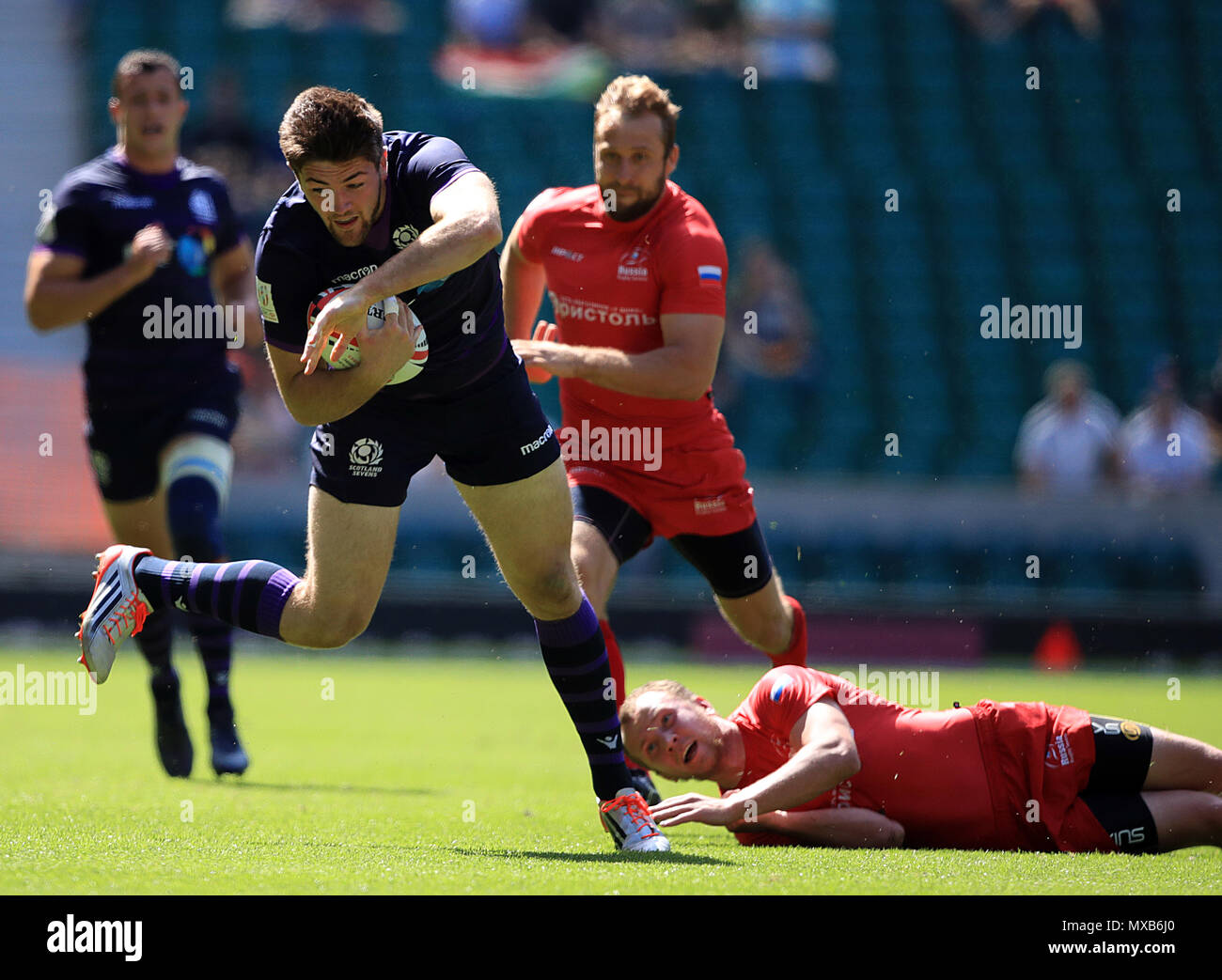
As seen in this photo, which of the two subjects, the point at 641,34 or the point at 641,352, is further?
the point at 641,34

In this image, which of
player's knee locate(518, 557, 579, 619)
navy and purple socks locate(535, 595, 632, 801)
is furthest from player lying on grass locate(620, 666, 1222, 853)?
player's knee locate(518, 557, 579, 619)

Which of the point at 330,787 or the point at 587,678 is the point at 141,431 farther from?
the point at 587,678

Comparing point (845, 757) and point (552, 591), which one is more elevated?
point (552, 591)

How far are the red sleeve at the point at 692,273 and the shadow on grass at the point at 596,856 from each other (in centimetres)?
213

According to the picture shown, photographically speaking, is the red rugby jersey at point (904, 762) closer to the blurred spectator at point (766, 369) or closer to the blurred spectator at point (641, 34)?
the blurred spectator at point (766, 369)

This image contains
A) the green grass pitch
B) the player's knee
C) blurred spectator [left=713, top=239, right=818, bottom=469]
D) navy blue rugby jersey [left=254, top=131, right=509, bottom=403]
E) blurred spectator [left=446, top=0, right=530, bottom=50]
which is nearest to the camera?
the green grass pitch

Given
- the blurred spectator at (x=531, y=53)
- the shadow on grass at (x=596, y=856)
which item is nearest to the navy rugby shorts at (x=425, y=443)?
the shadow on grass at (x=596, y=856)

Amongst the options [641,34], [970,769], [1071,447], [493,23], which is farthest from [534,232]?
[641,34]

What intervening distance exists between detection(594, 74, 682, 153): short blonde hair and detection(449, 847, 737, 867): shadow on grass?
2695 mm

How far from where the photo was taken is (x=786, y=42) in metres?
19.6

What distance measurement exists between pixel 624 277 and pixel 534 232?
1.44 feet

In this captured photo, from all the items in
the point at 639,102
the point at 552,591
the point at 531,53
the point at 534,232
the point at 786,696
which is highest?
the point at 531,53

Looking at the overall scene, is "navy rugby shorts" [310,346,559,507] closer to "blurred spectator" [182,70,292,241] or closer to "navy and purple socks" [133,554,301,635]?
"navy and purple socks" [133,554,301,635]

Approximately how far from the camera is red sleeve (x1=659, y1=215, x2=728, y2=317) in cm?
611
